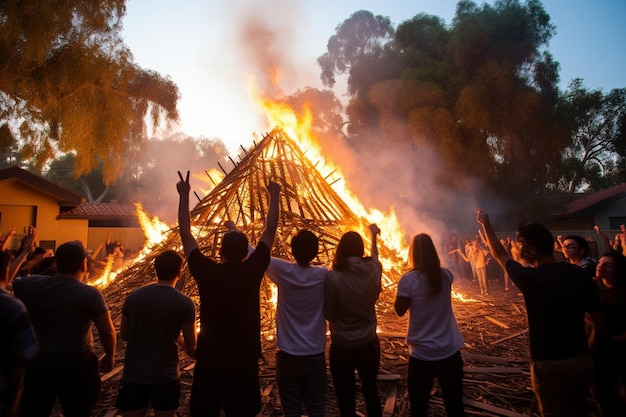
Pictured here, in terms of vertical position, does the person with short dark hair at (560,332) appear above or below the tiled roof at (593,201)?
below

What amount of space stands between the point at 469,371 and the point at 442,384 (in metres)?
2.46

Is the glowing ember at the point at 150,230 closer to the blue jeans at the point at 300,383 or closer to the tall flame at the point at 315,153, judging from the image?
the tall flame at the point at 315,153

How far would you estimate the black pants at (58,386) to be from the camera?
2.39 m

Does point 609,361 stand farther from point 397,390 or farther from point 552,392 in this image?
point 397,390

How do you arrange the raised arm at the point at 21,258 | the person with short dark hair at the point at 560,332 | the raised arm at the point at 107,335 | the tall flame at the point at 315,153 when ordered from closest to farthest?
the person with short dark hair at the point at 560,332 < the raised arm at the point at 107,335 < the raised arm at the point at 21,258 < the tall flame at the point at 315,153

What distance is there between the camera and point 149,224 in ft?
28.3

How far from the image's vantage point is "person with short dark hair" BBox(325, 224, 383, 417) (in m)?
2.65

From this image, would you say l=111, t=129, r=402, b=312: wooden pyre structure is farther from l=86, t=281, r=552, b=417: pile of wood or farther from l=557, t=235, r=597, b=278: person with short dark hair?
l=557, t=235, r=597, b=278: person with short dark hair

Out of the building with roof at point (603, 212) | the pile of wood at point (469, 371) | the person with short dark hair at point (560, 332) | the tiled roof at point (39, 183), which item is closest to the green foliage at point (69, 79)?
the tiled roof at point (39, 183)

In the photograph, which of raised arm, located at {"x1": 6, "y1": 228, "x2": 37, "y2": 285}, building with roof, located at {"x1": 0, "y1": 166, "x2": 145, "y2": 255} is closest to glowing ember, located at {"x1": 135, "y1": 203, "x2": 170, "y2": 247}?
raised arm, located at {"x1": 6, "y1": 228, "x2": 37, "y2": 285}

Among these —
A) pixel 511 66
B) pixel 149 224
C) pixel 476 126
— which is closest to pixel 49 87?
pixel 149 224

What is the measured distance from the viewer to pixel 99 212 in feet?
63.6

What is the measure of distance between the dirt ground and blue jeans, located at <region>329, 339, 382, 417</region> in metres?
1.14

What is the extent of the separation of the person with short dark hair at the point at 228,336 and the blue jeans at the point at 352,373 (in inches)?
23.1
